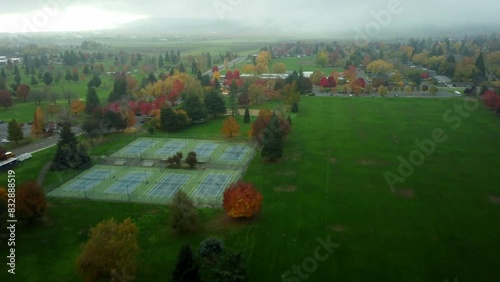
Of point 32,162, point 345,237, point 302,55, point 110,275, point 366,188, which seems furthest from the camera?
point 302,55

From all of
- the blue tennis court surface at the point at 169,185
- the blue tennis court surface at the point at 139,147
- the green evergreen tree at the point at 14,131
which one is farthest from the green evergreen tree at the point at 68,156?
the blue tennis court surface at the point at 169,185

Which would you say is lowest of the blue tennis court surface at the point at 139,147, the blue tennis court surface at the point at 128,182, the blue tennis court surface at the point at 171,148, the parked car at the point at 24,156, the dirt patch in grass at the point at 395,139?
the blue tennis court surface at the point at 128,182

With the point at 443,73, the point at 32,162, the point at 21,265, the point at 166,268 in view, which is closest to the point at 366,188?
the point at 166,268

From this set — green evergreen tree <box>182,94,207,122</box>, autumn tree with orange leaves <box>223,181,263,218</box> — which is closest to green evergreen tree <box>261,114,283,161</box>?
autumn tree with orange leaves <box>223,181,263,218</box>

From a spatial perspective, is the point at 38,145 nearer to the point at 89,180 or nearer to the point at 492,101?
the point at 89,180

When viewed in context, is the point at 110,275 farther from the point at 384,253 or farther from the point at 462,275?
the point at 462,275

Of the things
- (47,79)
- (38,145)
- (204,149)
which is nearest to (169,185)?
(204,149)

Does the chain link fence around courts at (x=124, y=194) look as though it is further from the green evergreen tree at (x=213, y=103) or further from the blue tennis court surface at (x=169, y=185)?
the green evergreen tree at (x=213, y=103)
